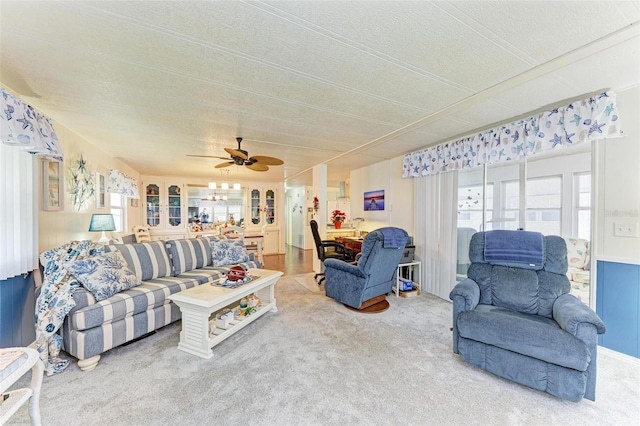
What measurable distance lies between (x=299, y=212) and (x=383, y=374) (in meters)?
7.23

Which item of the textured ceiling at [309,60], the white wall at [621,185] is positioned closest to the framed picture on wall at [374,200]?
the textured ceiling at [309,60]

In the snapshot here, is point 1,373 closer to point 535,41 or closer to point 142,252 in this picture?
point 142,252

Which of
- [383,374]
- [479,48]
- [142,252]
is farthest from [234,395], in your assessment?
[479,48]

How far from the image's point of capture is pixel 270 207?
7.68 m

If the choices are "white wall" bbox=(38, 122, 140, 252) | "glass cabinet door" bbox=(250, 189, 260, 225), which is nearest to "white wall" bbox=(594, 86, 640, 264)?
"white wall" bbox=(38, 122, 140, 252)

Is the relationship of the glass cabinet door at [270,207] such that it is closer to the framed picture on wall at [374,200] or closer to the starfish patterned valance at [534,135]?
the framed picture on wall at [374,200]

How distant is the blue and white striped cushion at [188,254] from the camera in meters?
3.25

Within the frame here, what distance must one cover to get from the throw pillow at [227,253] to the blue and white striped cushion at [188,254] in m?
0.10

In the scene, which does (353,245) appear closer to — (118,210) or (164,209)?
(118,210)

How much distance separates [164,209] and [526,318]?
7.53 m

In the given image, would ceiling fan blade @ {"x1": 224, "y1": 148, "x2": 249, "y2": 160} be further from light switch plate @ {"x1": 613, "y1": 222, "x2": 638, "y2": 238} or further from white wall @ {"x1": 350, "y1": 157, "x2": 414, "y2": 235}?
light switch plate @ {"x1": 613, "y1": 222, "x2": 638, "y2": 238}

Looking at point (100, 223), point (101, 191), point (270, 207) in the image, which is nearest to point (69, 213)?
point (100, 223)

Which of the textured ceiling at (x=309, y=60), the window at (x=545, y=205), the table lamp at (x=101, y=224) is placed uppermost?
the textured ceiling at (x=309, y=60)

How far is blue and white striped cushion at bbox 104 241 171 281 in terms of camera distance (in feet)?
9.16
